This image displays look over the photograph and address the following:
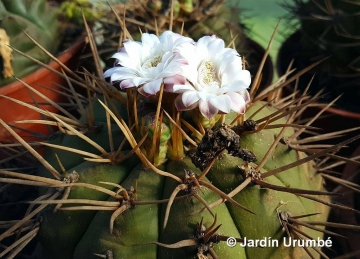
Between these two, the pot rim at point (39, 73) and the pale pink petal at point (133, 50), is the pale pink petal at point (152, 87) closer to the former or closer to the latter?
the pale pink petal at point (133, 50)

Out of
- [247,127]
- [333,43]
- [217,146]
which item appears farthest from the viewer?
[333,43]

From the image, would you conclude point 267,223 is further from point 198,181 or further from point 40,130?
point 40,130

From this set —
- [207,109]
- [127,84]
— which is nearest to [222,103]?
[207,109]

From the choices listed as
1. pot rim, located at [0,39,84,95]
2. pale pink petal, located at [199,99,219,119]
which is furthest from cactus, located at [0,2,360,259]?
pot rim, located at [0,39,84,95]

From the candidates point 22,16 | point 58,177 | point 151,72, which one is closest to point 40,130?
point 22,16

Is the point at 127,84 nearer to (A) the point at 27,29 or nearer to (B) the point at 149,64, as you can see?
(B) the point at 149,64

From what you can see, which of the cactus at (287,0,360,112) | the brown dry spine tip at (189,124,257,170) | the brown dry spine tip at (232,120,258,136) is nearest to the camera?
the brown dry spine tip at (189,124,257,170)

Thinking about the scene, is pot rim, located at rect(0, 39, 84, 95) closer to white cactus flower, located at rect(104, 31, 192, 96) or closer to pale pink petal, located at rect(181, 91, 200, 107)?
white cactus flower, located at rect(104, 31, 192, 96)
